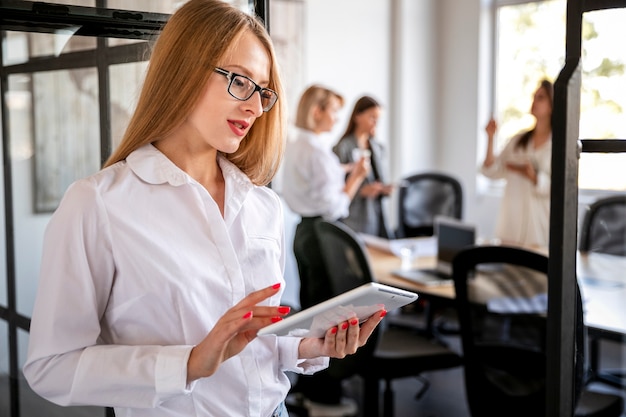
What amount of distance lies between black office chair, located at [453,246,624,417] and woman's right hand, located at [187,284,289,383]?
1428 millimetres

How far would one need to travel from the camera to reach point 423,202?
196 inches

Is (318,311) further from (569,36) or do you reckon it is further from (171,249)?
(569,36)

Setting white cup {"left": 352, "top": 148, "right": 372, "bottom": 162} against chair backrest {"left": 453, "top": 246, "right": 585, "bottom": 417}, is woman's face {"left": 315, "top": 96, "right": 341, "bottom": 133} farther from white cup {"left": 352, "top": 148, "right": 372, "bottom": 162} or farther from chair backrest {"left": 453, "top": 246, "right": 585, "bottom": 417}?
chair backrest {"left": 453, "top": 246, "right": 585, "bottom": 417}

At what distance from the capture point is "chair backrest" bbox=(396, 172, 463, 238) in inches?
192

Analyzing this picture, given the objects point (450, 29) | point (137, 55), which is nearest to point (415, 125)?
point (450, 29)

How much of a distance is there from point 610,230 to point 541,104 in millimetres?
972

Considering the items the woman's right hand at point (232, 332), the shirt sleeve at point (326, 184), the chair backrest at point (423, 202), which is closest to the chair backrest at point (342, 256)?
the shirt sleeve at point (326, 184)

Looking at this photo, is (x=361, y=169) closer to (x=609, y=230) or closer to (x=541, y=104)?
(x=541, y=104)

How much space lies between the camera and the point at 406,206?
500 centimetres

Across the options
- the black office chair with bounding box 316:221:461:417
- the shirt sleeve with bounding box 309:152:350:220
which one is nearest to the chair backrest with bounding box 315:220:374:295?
the black office chair with bounding box 316:221:461:417

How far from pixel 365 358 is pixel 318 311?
1999 millimetres

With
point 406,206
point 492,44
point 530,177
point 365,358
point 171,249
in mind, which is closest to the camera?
point 171,249

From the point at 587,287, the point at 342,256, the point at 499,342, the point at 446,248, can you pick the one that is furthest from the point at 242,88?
the point at 446,248

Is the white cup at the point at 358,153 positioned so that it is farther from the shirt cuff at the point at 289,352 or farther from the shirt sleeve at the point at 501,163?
the shirt cuff at the point at 289,352
